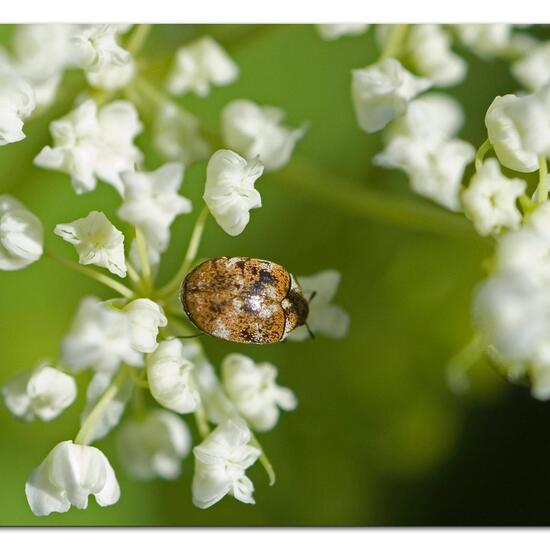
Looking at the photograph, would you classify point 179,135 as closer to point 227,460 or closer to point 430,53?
point 430,53

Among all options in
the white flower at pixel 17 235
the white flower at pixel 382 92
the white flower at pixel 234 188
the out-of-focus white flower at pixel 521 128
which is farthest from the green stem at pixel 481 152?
the white flower at pixel 17 235

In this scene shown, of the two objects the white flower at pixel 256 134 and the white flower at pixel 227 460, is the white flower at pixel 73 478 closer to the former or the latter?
the white flower at pixel 227 460

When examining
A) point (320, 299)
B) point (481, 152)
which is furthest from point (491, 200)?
point (320, 299)

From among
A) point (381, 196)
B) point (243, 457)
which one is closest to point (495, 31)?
point (381, 196)

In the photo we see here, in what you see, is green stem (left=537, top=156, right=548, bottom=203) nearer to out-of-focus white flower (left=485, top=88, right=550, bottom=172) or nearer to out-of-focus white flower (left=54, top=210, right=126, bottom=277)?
out-of-focus white flower (left=485, top=88, right=550, bottom=172)

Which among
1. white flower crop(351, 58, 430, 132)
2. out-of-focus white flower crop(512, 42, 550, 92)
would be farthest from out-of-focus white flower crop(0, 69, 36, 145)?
out-of-focus white flower crop(512, 42, 550, 92)

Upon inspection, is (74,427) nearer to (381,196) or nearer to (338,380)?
(338,380)
